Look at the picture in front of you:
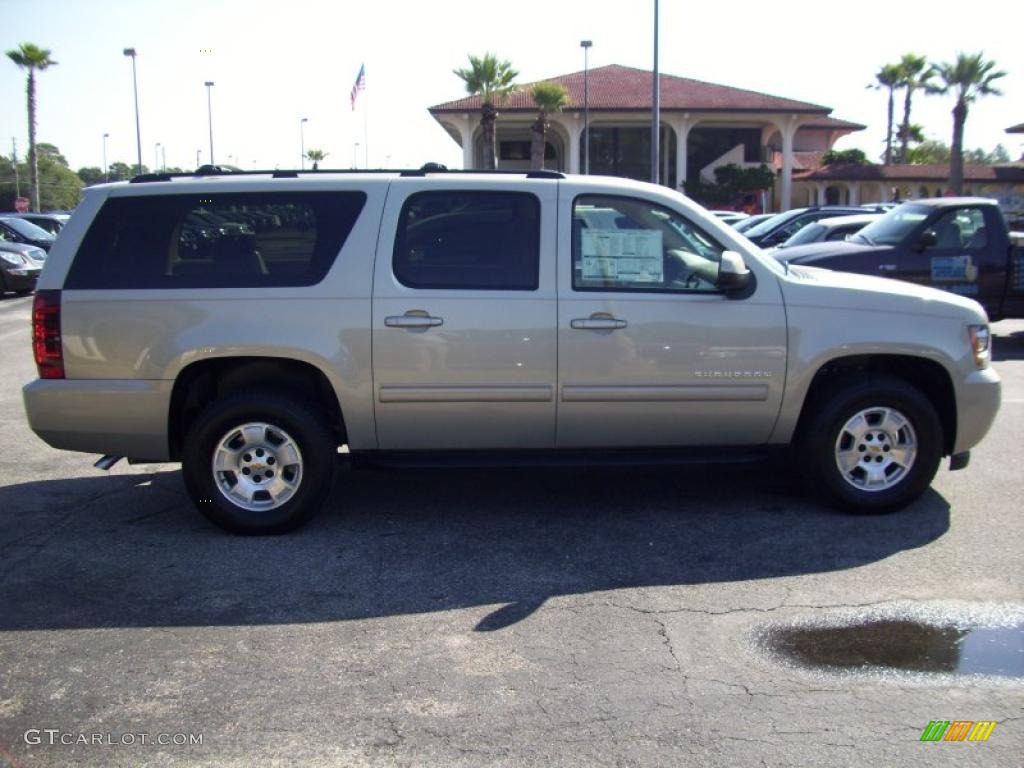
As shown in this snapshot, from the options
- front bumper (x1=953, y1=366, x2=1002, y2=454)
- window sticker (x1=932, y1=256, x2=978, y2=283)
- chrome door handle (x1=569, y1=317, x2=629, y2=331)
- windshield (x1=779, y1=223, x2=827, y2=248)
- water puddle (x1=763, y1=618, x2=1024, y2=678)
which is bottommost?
water puddle (x1=763, y1=618, x2=1024, y2=678)

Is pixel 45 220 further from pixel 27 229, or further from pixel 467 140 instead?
pixel 467 140

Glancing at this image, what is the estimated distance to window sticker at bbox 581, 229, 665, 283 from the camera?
5566 mm

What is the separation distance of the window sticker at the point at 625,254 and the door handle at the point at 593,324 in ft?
0.90

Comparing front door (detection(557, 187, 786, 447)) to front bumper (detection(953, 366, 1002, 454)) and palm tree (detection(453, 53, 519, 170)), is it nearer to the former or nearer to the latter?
front bumper (detection(953, 366, 1002, 454))

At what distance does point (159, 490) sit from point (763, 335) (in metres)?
3.99

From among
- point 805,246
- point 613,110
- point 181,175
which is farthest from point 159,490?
point 613,110

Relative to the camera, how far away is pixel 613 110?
42.5 m

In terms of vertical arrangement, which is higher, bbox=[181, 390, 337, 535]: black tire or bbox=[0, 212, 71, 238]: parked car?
bbox=[0, 212, 71, 238]: parked car

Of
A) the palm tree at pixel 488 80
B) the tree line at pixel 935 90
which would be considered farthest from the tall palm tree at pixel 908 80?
the palm tree at pixel 488 80

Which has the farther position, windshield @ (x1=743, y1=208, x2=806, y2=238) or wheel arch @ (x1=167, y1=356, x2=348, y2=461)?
windshield @ (x1=743, y1=208, x2=806, y2=238)

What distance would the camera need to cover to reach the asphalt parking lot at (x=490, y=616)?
3.49 m

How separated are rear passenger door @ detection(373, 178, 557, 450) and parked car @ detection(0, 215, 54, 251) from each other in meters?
20.4

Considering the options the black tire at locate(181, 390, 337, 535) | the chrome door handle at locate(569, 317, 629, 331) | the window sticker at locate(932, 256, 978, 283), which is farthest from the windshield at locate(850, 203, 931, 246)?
the black tire at locate(181, 390, 337, 535)

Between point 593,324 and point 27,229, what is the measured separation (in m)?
22.3
